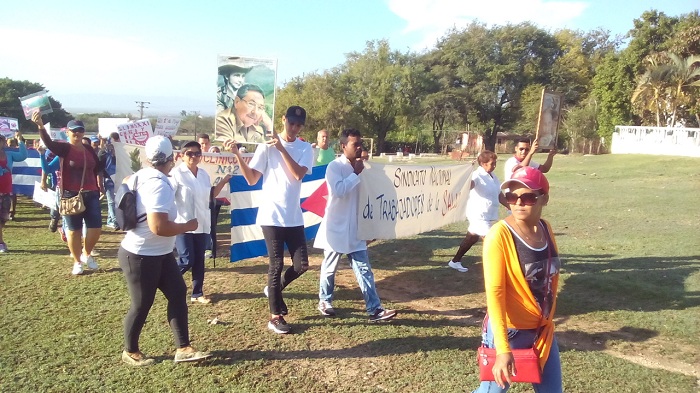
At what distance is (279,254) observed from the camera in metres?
4.75

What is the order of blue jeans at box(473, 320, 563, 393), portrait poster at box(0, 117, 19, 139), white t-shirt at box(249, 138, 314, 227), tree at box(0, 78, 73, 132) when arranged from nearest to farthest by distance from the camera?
blue jeans at box(473, 320, 563, 393) → white t-shirt at box(249, 138, 314, 227) → portrait poster at box(0, 117, 19, 139) → tree at box(0, 78, 73, 132)

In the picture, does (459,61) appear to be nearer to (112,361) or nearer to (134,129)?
(134,129)

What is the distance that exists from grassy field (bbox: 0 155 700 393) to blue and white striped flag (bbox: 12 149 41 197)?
4.10 metres

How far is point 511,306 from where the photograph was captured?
8.71 feet

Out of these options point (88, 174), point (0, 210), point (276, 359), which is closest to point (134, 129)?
point (0, 210)

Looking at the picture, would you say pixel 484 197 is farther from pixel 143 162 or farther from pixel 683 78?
pixel 683 78

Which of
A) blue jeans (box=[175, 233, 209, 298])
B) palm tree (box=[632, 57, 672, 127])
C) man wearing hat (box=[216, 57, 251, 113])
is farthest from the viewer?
palm tree (box=[632, 57, 672, 127])

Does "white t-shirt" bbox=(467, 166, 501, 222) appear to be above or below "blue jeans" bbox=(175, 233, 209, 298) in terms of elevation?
above

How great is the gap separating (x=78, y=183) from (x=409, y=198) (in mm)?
3995

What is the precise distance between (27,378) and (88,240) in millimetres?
3088

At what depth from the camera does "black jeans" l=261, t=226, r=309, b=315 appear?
4.74 metres

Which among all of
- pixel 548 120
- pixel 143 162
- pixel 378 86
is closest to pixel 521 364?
pixel 548 120

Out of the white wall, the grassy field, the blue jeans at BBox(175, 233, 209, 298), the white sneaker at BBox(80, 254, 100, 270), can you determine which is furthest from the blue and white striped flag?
the white wall

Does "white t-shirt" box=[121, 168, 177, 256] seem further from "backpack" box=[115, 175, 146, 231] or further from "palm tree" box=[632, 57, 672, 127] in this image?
"palm tree" box=[632, 57, 672, 127]
